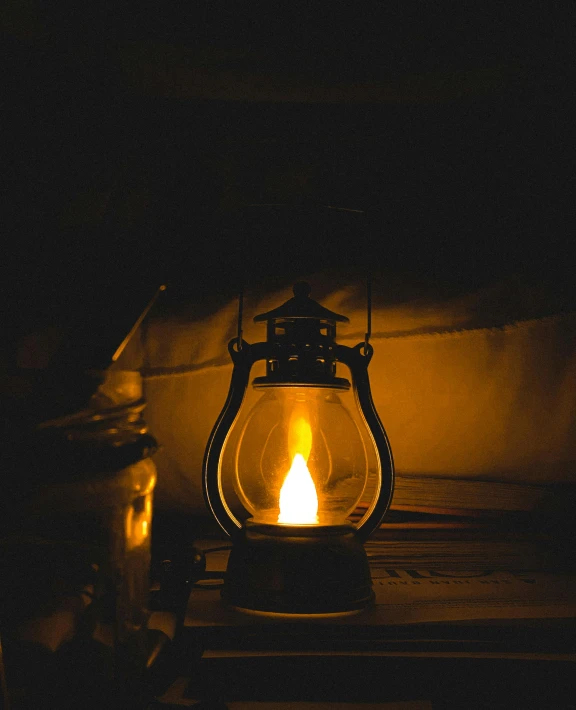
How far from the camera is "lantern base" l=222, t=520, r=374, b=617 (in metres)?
0.60

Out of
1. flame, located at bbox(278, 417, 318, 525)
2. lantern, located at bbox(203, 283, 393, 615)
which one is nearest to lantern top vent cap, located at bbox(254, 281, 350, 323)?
lantern, located at bbox(203, 283, 393, 615)

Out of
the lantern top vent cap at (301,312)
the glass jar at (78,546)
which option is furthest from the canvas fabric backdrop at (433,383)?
the glass jar at (78,546)

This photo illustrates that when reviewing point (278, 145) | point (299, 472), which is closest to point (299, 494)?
point (299, 472)

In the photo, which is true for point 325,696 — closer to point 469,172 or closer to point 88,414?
point 88,414

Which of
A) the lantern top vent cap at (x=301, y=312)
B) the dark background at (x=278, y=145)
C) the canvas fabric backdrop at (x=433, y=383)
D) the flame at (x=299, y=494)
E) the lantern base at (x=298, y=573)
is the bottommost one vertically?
the lantern base at (x=298, y=573)

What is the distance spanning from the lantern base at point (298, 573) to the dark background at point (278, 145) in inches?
13.4

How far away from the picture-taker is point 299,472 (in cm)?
68

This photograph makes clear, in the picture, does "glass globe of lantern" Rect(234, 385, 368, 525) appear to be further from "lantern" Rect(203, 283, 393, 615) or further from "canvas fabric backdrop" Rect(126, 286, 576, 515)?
"canvas fabric backdrop" Rect(126, 286, 576, 515)

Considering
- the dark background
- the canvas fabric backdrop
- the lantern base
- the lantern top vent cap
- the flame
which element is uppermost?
the dark background

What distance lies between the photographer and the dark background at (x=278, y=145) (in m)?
0.88

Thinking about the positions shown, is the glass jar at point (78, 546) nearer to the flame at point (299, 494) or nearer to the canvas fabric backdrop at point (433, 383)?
the flame at point (299, 494)

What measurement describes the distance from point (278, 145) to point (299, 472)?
59cm

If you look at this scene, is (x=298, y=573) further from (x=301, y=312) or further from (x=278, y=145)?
(x=278, y=145)

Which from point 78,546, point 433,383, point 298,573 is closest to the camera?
point 78,546
